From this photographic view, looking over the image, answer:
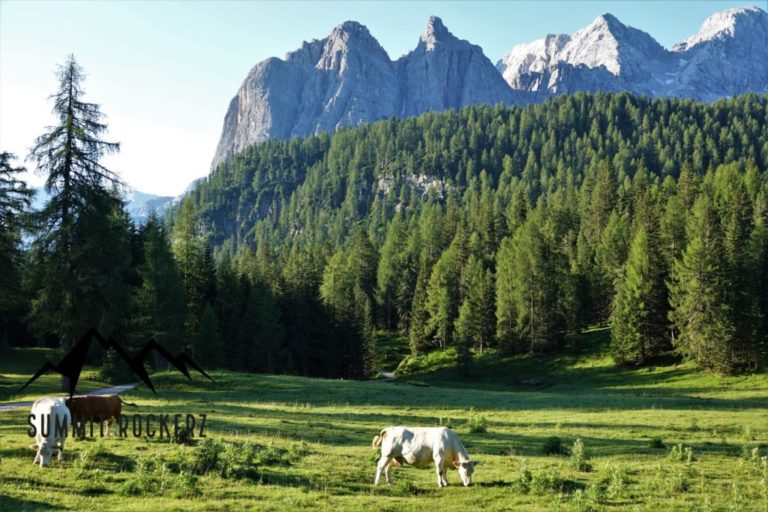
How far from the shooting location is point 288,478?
677 inches

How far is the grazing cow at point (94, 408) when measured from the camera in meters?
21.4

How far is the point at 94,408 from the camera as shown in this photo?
71.9 ft

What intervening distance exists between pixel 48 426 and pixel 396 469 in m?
11.1

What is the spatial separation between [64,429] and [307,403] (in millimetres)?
22682

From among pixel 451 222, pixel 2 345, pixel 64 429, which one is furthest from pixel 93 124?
pixel 451 222

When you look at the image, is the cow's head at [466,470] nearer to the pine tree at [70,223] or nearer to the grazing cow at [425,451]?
the grazing cow at [425,451]

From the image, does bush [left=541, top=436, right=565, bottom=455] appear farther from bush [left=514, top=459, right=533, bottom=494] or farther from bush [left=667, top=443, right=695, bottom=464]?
bush [left=514, top=459, right=533, bottom=494]

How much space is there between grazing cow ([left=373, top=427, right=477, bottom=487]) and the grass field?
565mm

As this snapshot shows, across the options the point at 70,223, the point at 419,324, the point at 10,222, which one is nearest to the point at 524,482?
the point at 70,223

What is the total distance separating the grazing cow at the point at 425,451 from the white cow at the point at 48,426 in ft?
32.6

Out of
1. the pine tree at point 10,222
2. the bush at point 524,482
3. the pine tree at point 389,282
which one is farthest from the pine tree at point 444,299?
the bush at point 524,482

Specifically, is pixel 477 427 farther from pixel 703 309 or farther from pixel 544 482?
pixel 703 309

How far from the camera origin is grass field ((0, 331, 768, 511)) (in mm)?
14961

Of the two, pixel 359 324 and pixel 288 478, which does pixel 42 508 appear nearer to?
pixel 288 478
